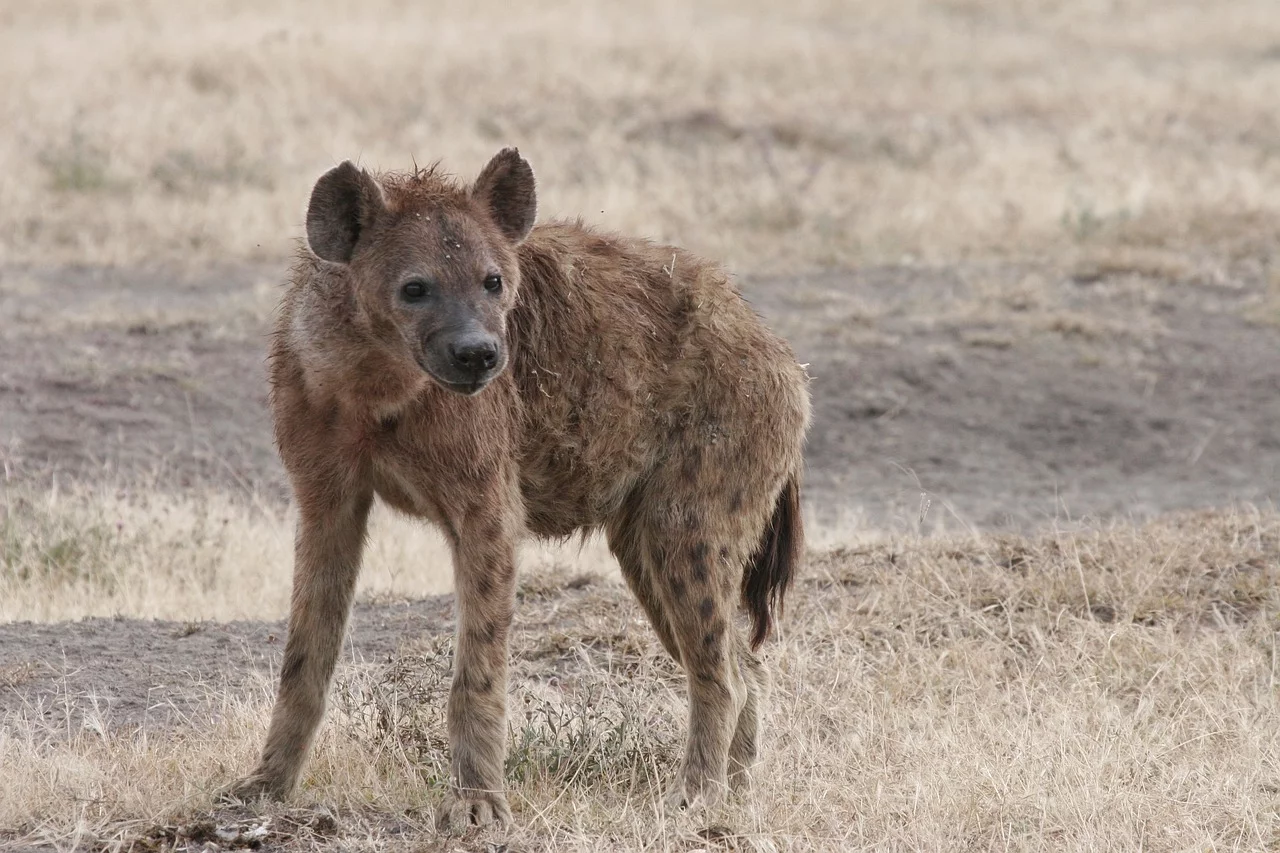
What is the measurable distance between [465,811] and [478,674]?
1.16ft

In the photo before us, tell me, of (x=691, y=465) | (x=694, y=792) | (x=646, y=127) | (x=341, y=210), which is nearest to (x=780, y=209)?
(x=646, y=127)

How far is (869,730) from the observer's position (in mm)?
5309

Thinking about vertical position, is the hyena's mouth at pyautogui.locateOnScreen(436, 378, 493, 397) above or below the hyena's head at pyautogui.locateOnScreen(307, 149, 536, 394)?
below

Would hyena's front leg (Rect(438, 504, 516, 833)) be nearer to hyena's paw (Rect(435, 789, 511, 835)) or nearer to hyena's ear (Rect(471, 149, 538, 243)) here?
hyena's paw (Rect(435, 789, 511, 835))

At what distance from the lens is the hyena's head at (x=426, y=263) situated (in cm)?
414

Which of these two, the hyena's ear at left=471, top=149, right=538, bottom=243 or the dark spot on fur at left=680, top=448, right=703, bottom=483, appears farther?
the dark spot on fur at left=680, top=448, right=703, bottom=483

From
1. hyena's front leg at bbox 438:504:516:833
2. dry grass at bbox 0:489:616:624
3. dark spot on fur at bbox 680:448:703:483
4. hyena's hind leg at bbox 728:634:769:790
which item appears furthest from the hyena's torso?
dry grass at bbox 0:489:616:624

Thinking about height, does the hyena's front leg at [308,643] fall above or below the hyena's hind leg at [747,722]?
above

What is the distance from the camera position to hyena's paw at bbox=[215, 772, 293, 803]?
4598 mm

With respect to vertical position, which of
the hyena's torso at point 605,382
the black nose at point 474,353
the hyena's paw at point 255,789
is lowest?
the hyena's paw at point 255,789

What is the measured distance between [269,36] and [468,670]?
57.3ft

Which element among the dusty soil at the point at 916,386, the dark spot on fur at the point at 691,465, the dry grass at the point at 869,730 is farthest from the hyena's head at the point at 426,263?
the dusty soil at the point at 916,386

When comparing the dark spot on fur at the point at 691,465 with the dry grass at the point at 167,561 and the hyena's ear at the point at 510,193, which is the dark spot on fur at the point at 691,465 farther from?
the dry grass at the point at 167,561

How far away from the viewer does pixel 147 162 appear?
16.0 metres
